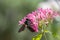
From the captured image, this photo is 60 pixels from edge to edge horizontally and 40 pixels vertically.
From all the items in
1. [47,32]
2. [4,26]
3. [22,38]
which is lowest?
[47,32]

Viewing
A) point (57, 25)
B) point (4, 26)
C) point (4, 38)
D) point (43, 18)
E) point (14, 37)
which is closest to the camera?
point (43, 18)

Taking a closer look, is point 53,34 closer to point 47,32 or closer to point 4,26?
point 47,32

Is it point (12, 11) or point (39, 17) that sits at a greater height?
point (12, 11)

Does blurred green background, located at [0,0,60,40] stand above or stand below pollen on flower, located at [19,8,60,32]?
above

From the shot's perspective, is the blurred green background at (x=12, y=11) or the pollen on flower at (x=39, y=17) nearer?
the pollen on flower at (x=39, y=17)

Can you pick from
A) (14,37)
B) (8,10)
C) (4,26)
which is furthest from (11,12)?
(14,37)

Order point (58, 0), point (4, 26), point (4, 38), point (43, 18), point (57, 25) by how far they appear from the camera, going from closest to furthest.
Answer: point (43, 18), point (57, 25), point (58, 0), point (4, 38), point (4, 26)

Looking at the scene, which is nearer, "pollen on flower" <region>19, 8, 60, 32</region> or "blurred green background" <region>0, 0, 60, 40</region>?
"pollen on flower" <region>19, 8, 60, 32</region>

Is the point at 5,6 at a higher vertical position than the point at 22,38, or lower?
higher

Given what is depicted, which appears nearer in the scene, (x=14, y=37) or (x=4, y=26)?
(x=14, y=37)

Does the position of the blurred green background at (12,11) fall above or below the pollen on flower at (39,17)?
above

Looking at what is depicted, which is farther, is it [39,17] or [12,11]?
[12,11]
